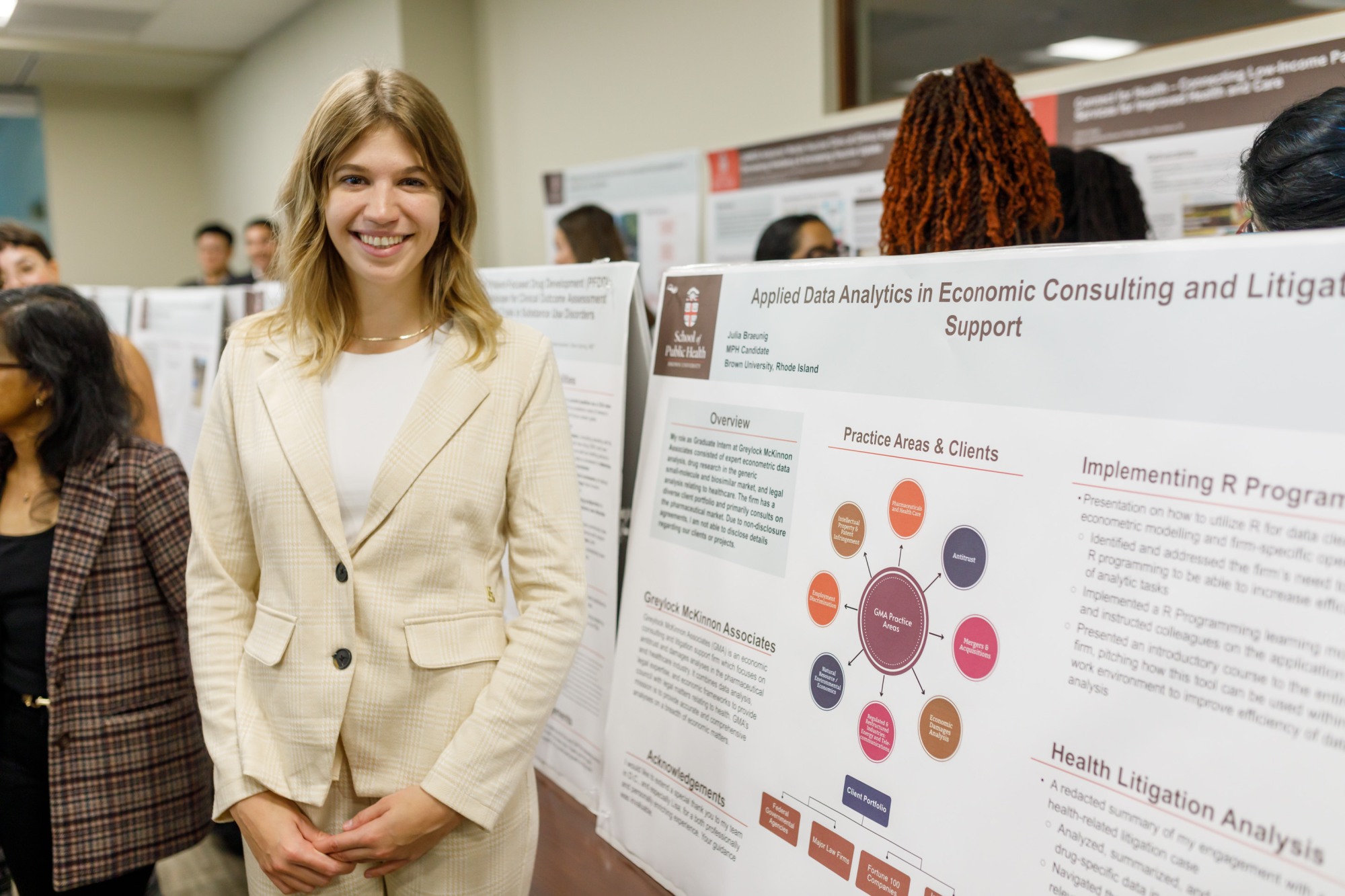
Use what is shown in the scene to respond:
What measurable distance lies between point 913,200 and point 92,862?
1.92 meters

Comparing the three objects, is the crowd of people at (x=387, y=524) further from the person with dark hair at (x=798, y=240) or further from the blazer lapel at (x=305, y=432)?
the person with dark hair at (x=798, y=240)

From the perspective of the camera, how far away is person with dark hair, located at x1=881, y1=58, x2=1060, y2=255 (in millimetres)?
1604

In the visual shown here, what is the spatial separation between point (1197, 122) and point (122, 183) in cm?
1103

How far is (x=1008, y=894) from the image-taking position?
992 mm

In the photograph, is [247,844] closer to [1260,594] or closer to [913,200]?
[1260,594]

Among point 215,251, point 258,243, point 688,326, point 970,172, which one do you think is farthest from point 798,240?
point 215,251

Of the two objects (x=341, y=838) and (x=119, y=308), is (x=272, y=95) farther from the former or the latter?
(x=341, y=838)

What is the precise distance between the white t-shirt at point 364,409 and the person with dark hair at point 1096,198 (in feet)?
5.46

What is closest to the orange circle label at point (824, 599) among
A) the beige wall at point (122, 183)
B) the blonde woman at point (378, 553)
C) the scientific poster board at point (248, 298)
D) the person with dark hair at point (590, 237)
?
the blonde woman at point (378, 553)

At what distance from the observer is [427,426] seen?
4.16 ft

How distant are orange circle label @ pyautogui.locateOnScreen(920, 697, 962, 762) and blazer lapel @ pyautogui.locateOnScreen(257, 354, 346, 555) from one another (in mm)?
748

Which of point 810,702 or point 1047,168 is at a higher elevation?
point 1047,168

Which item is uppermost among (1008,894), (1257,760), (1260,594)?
(1260,594)

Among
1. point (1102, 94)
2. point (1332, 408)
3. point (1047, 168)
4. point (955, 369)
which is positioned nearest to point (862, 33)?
point (1102, 94)
